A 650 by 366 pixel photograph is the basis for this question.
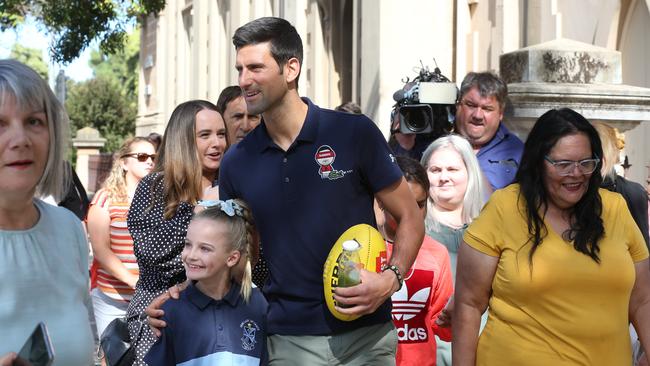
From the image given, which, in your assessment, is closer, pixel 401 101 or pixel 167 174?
pixel 167 174

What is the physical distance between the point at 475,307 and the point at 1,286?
236cm

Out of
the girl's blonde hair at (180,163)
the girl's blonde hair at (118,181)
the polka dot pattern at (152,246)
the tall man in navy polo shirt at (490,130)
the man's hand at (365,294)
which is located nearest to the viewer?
the man's hand at (365,294)

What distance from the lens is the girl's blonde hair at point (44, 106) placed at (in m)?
3.21

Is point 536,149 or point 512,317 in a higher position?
point 536,149

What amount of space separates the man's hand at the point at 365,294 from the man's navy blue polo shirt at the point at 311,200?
0.21 m

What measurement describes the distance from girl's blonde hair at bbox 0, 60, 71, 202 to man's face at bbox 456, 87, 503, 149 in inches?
177

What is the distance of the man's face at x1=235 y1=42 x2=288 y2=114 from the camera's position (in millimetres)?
4848

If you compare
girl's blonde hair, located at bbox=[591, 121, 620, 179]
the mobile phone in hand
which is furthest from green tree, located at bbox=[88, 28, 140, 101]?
the mobile phone in hand

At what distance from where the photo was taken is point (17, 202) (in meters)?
3.29

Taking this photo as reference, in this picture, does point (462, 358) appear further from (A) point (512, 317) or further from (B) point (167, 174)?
(B) point (167, 174)

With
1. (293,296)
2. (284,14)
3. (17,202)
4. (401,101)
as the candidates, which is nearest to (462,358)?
(293,296)

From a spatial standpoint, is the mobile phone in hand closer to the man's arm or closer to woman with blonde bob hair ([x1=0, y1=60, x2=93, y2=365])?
woman with blonde bob hair ([x1=0, y1=60, x2=93, y2=365])

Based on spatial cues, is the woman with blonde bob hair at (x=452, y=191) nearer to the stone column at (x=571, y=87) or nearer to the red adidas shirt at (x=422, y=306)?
the red adidas shirt at (x=422, y=306)

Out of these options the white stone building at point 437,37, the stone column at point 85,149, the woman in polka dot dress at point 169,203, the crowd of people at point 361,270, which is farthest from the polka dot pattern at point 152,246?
the stone column at point 85,149
